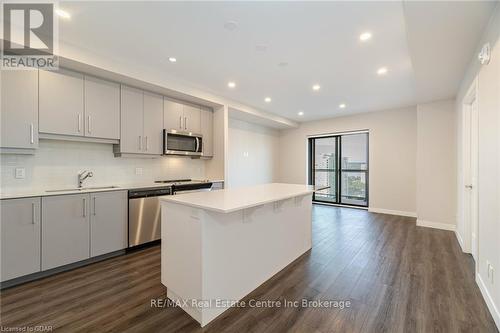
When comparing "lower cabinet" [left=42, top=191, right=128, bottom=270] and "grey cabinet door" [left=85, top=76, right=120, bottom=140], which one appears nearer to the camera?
"lower cabinet" [left=42, top=191, right=128, bottom=270]

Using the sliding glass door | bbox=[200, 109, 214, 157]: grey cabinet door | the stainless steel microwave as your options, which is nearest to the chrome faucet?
the stainless steel microwave

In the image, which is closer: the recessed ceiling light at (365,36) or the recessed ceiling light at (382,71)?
the recessed ceiling light at (365,36)

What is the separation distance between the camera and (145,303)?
1.97 metres

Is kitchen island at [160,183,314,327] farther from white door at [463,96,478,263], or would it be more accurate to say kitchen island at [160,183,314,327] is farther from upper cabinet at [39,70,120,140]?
white door at [463,96,478,263]

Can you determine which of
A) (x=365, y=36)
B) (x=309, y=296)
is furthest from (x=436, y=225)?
(x=365, y=36)

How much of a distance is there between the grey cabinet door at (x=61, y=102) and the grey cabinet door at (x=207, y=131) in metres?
2.04

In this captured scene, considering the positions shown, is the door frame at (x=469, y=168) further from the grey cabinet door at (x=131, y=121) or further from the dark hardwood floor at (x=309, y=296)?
the grey cabinet door at (x=131, y=121)

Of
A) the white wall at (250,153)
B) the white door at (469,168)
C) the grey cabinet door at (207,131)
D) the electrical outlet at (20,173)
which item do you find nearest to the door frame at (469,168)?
the white door at (469,168)

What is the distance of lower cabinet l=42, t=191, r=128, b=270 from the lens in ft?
8.05

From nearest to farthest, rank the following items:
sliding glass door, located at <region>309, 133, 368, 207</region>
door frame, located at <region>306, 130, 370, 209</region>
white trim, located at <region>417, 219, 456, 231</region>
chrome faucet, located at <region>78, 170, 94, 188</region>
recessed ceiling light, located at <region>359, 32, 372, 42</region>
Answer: recessed ceiling light, located at <region>359, 32, 372, 42</region> < chrome faucet, located at <region>78, 170, 94, 188</region> < white trim, located at <region>417, 219, 456, 231</region> < door frame, located at <region>306, 130, 370, 209</region> < sliding glass door, located at <region>309, 133, 368, 207</region>

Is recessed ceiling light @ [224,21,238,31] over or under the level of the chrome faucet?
over

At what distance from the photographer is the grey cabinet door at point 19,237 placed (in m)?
2.19

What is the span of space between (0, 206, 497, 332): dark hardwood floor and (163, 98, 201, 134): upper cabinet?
2.19 m

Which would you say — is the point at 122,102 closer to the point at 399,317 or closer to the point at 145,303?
the point at 145,303
